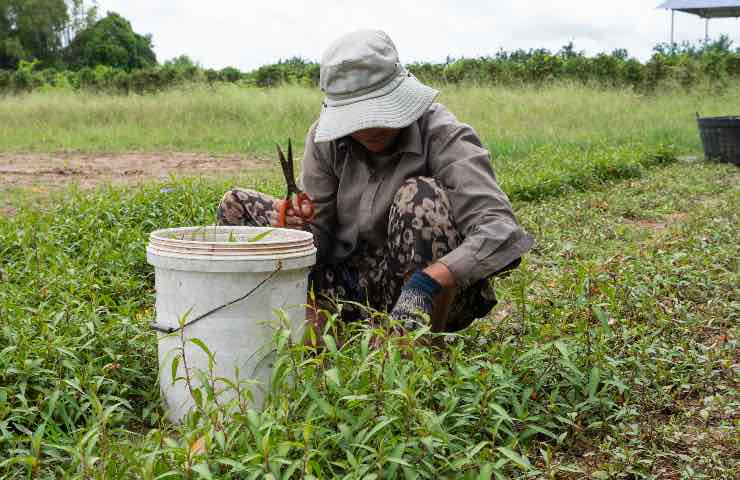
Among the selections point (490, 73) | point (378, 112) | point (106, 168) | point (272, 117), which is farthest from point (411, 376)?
Result: point (490, 73)

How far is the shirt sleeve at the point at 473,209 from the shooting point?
7.68 feet

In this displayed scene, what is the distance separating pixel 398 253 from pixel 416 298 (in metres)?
0.29

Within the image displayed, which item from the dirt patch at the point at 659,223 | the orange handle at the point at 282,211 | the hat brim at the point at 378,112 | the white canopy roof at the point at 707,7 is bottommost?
the dirt patch at the point at 659,223

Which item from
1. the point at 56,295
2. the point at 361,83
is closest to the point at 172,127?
the point at 56,295

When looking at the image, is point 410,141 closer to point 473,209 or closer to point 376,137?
point 376,137

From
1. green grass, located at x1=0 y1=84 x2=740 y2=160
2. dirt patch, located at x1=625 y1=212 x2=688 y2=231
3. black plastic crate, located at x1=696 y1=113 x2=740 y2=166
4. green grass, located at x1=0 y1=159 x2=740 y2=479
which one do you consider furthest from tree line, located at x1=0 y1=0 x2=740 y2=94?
green grass, located at x1=0 y1=159 x2=740 y2=479

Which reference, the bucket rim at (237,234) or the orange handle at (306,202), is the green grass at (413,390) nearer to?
the bucket rim at (237,234)

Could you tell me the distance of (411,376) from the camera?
192cm

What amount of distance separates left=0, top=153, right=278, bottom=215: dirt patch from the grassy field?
6.28ft

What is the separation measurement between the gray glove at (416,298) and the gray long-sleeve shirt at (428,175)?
9cm

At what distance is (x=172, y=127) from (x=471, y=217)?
10.6 metres

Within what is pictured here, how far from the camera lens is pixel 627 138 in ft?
34.1

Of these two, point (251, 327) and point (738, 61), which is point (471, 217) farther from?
point (738, 61)

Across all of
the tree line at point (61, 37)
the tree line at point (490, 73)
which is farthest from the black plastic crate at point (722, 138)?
the tree line at point (61, 37)
